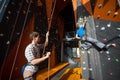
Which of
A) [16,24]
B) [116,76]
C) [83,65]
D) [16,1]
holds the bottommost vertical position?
[116,76]

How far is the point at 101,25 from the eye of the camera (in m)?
3.79

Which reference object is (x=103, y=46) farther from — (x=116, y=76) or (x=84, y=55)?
(x=116, y=76)

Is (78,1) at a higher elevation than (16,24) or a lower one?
higher

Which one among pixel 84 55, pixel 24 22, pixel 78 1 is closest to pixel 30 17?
pixel 24 22

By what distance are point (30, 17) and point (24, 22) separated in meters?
0.27

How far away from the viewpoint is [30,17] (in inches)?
167

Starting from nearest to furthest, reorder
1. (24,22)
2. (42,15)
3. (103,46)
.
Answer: (103,46), (24,22), (42,15)

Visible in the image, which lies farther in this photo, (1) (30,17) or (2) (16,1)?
(1) (30,17)

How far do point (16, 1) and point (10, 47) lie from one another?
42.1 inches

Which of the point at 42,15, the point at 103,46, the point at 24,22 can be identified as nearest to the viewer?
the point at 103,46

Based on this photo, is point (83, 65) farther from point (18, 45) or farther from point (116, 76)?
point (18, 45)

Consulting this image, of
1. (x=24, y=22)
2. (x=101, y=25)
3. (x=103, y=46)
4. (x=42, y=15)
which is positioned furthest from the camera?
(x=42, y=15)

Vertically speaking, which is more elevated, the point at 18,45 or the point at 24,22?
the point at 24,22

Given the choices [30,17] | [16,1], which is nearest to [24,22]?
[30,17]
